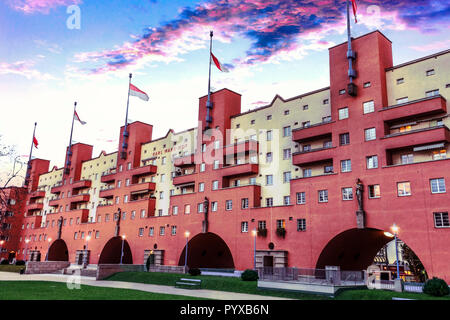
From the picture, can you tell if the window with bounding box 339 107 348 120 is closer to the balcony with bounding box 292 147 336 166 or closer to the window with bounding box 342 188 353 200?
the balcony with bounding box 292 147 336 166

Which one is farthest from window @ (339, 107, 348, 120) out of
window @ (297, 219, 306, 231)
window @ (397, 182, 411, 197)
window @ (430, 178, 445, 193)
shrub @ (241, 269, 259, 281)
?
A: shrub @ (241, 269, 259, 281)

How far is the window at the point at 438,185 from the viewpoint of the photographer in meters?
35.0

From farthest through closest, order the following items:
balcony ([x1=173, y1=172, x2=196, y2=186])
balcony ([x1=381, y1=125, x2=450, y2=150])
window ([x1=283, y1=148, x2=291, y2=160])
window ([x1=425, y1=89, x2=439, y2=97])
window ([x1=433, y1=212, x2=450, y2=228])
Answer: balcony ([x1=173, y1=172, x2=196, y2=186]) → window ([x1=283, y1=148, x2=291, y2=160]) → window ([x1=425, y1=89, x2=439, y2=97]) → balcony ([x1=381, y1=125, x2=450, y2=150]) → window ([x1=433, y1=212, x2=450, y2=228])

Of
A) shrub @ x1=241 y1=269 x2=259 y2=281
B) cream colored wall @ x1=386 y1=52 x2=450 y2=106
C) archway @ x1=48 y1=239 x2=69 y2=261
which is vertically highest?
cream colored wall @ x1=386 y1=52 x2=450 y2=106

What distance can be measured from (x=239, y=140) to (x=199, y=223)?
1335 centimetres

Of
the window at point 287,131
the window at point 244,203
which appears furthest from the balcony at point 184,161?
the window at point 287,131

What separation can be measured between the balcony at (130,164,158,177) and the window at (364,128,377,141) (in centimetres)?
4041

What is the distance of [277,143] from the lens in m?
52.1

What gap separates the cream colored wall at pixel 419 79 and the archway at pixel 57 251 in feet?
258

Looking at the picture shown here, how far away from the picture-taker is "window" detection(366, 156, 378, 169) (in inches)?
1588

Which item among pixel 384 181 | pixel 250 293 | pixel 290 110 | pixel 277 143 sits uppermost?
pixel 290 110

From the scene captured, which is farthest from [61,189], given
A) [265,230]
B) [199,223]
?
[265,230]

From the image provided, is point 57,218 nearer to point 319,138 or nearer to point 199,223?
point 199,223

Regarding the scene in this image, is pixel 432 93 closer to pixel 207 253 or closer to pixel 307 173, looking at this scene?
pixel 307 173
